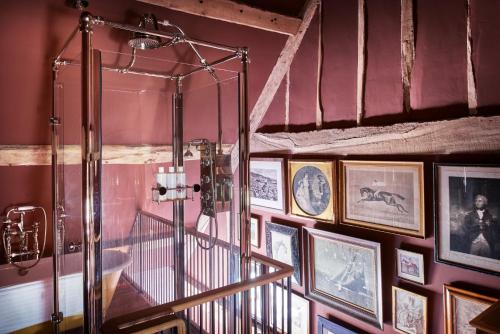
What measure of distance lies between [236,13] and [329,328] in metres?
2.31

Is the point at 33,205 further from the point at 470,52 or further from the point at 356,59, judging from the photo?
the point at 470,52

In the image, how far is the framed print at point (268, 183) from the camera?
2988mm

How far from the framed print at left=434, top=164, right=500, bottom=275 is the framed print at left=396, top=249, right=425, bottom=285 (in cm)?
12

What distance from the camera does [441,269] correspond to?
6.47 feet

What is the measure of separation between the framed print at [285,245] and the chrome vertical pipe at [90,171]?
1692 mm

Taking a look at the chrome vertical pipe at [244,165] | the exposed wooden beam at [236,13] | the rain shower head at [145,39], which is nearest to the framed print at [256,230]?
the chrome vertical pipe at [244,165]

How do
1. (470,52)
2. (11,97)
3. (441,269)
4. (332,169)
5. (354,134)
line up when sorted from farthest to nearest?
(332,169), (354,134), (11,97), (441,269), (470,52)

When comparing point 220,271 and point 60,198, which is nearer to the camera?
point 60,198

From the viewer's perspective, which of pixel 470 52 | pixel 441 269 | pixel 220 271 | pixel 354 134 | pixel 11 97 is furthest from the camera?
pixel 220 271

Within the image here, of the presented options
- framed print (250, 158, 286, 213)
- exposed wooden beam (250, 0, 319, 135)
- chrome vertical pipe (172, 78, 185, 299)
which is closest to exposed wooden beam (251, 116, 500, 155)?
framed print (250, 158, 286, 213)

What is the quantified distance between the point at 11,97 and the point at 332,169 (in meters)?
2.14

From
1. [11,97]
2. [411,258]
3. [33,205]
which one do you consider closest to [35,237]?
[33,205]

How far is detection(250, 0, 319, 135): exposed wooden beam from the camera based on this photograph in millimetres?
2693

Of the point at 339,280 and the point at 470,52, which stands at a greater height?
the point at 470,52
